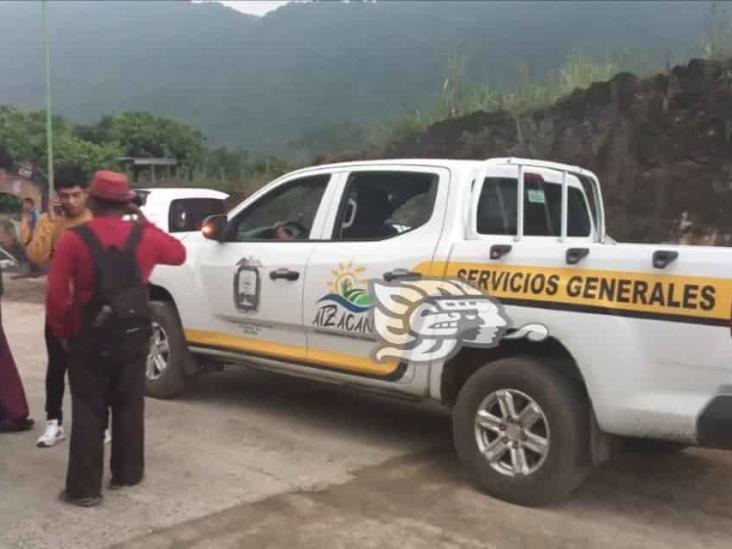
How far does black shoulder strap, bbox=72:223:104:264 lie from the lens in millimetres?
4695

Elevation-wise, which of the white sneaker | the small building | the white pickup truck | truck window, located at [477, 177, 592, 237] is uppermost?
the small building

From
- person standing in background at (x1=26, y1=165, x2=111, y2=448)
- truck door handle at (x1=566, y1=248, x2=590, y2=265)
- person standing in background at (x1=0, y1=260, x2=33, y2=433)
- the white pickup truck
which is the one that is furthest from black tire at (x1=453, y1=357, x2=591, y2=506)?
person standing in background at (x1=0, y1=260, x2=33, y2=433)

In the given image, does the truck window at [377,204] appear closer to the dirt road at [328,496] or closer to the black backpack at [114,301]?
the dirt road at [328,496]

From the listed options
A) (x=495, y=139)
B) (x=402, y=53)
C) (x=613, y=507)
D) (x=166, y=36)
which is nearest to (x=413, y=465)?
(x=613, y=507)

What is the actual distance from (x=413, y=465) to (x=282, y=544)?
1.47 metres

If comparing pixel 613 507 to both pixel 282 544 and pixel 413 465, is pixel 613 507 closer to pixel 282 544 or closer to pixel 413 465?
pixel 413 465

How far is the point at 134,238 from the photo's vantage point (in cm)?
485

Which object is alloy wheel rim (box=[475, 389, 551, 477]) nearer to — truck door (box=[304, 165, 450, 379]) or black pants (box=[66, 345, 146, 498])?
truck door (box=[304, 165, 450, 379])

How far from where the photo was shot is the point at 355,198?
6.16 m

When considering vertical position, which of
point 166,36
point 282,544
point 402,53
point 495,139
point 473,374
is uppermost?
point 166,36

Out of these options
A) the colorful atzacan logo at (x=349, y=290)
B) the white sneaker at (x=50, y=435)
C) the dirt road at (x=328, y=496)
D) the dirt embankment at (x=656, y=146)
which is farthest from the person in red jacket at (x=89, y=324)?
the dirt embankment at (x=656, y=146)

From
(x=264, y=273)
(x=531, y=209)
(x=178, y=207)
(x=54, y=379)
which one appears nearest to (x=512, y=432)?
(x=531, y=209)

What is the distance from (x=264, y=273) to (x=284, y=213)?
52cm

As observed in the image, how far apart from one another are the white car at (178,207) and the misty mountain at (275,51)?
56.9 ft
